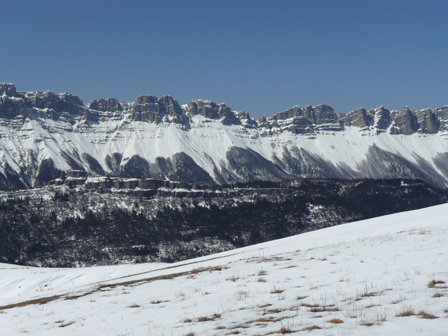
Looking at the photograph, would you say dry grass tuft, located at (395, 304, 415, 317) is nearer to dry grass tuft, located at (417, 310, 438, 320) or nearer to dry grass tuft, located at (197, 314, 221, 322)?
dry grass tuft, located at (417, 310, 438, 320)

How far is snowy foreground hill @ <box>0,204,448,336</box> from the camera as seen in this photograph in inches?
527

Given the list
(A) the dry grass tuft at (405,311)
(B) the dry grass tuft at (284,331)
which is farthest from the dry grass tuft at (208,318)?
(A) the dry grass tuft at (405,311)

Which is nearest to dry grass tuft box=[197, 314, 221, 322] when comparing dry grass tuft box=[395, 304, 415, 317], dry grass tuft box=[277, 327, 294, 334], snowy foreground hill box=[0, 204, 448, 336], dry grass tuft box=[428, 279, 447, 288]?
snowy foreground hill box=[0, 204, 448, 336]

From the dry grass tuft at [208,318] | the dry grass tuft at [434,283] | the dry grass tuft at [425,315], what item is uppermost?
the dry grass tuft at [425,315]

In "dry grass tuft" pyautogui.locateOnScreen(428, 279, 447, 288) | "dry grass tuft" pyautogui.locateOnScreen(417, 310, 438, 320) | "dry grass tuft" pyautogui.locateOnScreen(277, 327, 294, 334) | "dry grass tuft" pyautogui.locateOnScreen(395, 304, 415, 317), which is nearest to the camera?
"dry grass tuft" pyautogui.locateOnScreen(417, 310, 438, 320)

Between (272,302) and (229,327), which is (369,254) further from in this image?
(229,327)

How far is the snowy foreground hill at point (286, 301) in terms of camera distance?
13383mm

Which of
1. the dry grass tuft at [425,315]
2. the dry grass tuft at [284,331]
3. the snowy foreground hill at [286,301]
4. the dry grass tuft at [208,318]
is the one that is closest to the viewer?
the dry grass tuft at [425,315]

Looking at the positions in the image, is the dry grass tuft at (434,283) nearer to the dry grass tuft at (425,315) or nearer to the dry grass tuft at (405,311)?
the dry grass tuft at (405,311)

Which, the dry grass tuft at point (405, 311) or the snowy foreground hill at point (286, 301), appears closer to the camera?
the dry grass tuft at point (405, 311)

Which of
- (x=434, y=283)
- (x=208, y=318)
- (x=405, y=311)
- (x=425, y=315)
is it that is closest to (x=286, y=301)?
(x=208, y=318)

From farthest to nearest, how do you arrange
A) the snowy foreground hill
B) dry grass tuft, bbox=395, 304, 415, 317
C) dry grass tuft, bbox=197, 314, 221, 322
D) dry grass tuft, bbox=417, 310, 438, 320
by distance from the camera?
dry grass tuft, bbox=197, 314, 221, 322
the snowy foreground hill
dry grass tuft, bbox=395, 304, 415, 317
dry grass tuft, bbox=417, 310, 438, 320

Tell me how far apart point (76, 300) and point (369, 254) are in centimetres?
1547

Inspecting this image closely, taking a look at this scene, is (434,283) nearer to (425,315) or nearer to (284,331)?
(425,315)
